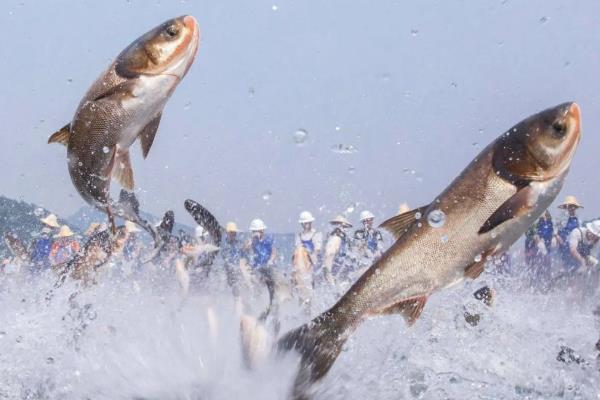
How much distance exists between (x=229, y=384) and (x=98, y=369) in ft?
3.21

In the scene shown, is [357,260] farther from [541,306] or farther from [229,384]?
[229,384]

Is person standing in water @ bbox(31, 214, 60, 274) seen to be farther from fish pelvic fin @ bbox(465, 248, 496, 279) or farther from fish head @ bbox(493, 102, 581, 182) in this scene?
fish head @ bbox(493, 102, 581, 182)

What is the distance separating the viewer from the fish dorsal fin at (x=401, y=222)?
Result: 3.10 meters

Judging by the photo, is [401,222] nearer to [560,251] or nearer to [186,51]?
[186,51]

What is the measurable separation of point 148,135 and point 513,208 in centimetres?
174

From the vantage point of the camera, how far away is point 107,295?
609cm

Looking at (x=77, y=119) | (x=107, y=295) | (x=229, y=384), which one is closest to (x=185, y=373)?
(x=229, y=384)

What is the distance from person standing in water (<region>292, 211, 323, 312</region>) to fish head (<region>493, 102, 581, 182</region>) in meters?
2.74

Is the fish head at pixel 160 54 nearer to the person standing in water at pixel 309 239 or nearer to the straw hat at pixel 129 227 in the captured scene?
the straw hat at pixel 129 227

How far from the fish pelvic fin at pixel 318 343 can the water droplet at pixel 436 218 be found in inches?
24.2

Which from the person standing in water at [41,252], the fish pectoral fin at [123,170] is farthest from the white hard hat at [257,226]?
the fish pectoral fin at [123,170]

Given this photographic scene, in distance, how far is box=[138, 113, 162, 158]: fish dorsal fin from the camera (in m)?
3.34

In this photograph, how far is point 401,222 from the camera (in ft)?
10.3

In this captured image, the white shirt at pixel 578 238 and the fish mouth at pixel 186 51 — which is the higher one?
the fish mouth at pixel 186 51
